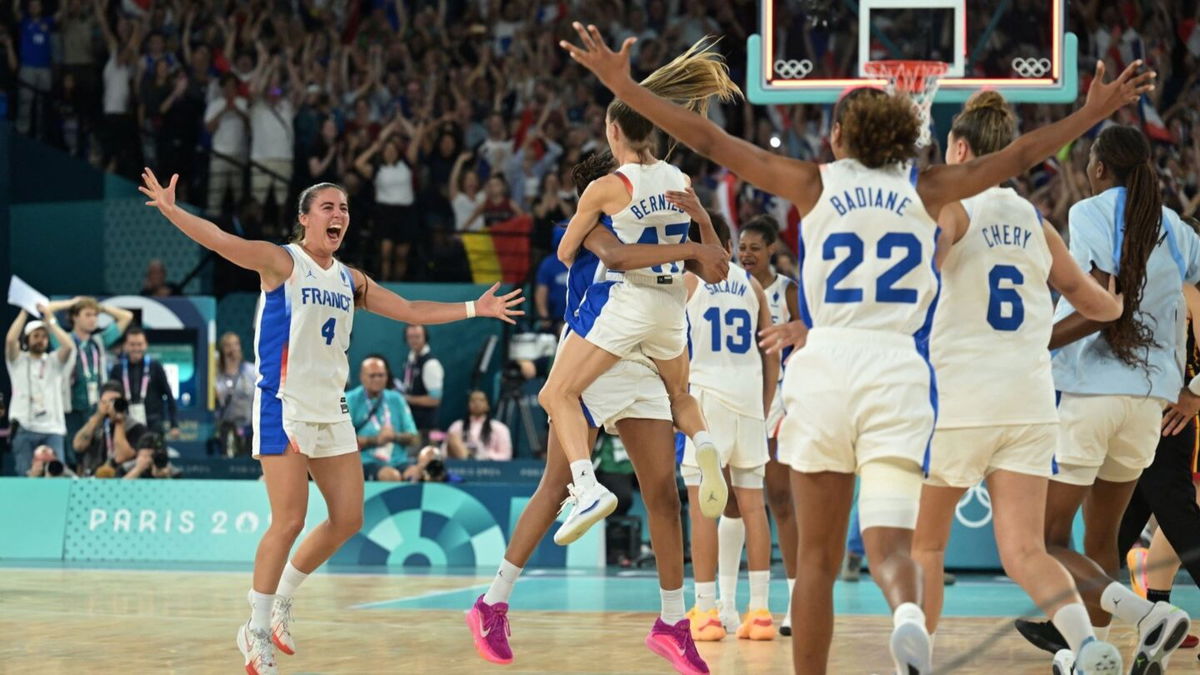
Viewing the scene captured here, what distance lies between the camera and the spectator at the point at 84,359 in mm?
14922

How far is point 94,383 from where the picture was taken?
15.2m

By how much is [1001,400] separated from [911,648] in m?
1.23

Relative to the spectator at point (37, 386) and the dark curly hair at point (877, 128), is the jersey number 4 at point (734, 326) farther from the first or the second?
the spectator at point (37, 386)

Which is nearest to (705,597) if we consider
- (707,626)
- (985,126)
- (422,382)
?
(707,626)

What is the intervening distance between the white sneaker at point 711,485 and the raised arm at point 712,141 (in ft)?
6.43

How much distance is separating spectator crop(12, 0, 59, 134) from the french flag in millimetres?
13016

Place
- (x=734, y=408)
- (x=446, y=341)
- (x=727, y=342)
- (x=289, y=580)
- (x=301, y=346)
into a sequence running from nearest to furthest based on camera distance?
(x=301, y=346)
(x=289, y=580)
(x=734, y=408)
(x=727, y=342)
(x=446, y=341)

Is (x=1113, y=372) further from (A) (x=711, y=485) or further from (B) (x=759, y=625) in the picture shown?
(B) (x=759, y=625)

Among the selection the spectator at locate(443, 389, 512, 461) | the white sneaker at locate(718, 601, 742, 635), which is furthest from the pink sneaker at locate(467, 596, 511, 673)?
the spectator at locate(443, 389, 512, 461)

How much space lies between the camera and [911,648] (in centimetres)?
445

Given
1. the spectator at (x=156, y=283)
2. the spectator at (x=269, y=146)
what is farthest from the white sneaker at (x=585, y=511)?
the spectator at (x=269, y=146)

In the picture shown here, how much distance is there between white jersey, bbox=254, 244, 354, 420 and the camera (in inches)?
266

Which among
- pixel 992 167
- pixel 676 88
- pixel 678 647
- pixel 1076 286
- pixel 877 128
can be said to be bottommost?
pixel 678 647

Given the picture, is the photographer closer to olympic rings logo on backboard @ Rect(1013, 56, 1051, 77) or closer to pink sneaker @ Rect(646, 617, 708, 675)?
olympic rings logo on backboard @ Rect(1013, 56, 1051, 77)
